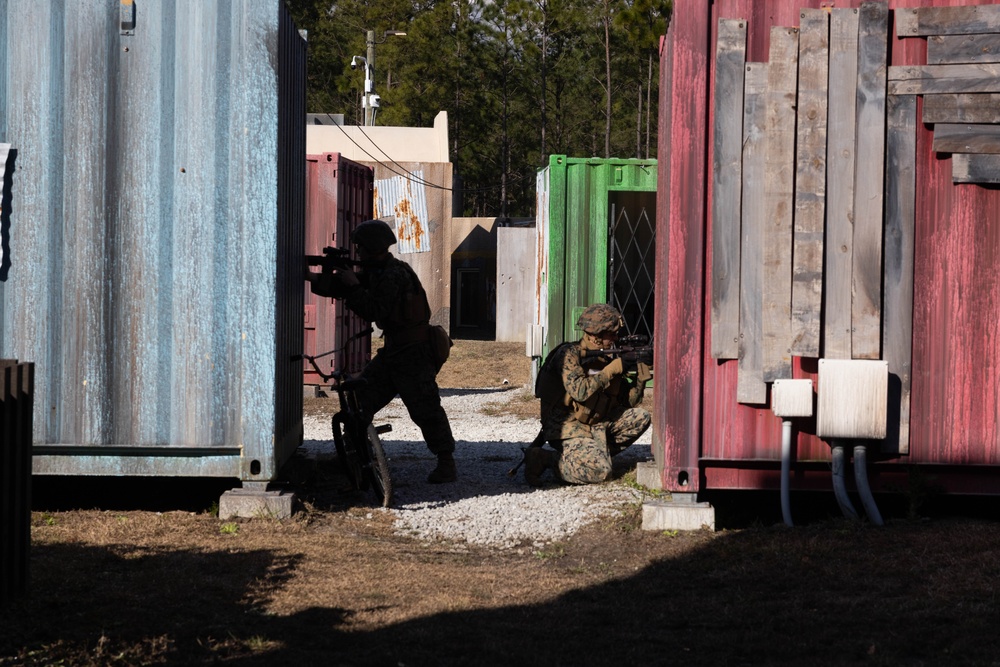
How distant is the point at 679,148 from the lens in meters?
6.86

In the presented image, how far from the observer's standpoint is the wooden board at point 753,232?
6727 millimetres

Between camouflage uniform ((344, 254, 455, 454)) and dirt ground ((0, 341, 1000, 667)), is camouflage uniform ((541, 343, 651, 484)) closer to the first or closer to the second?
camouflage uniform ((344, 254, 455, 454))

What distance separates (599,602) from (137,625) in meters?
1.95

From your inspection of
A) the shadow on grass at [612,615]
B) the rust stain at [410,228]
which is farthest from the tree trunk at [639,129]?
the shadow on grass at [612,615]

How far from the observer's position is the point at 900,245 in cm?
668

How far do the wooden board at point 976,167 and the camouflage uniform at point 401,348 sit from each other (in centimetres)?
347

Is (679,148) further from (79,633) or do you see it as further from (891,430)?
(79,633)

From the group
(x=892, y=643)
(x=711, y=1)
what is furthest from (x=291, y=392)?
(x=892, y=643)

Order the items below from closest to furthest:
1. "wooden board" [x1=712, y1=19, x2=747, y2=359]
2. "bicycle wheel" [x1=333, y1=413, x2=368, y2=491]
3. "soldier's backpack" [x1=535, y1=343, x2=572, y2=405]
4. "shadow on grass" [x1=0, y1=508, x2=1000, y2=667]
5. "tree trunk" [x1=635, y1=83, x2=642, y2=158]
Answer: "shadow on grass" [x1=0, y1=508, x2=1000, y2=667], "wooden board" [x1=712, y1=19, x2=747, y2=359], "bicycle wheel" [x1=333, y1=413, x2=368, y2=491], "soldier's backpack" [x1=535, y1=343, x2=572, y2=405], "tree trunk" [x1=635, y1=83, x2=642, y2=158]

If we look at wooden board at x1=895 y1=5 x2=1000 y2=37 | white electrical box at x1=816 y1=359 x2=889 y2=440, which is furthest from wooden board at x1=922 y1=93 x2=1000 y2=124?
white electrical box at x1=816 y1=359 x2=889 y2=440

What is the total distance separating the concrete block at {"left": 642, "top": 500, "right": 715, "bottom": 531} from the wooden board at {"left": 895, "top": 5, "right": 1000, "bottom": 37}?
2757 mm

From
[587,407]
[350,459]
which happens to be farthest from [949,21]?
[350,459]

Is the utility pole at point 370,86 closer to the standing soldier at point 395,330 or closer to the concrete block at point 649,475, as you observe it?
the standing soldier at point 395,330

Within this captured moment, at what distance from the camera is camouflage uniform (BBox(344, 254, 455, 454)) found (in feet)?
27.4
